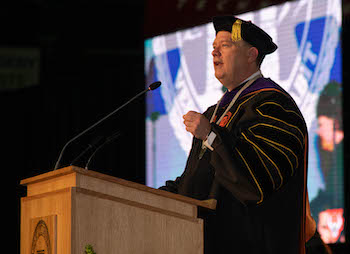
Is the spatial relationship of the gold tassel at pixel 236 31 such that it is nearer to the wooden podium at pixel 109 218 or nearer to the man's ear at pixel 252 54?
the man's ear at pixel 252 54

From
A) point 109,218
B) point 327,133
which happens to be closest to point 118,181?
point 109,218

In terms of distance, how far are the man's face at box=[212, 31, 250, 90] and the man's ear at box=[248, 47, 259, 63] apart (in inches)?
0.8

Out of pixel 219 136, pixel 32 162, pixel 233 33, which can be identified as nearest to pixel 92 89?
pixel 32 162

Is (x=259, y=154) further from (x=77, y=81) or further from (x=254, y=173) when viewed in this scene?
(x=77, y=81)

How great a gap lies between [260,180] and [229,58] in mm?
873

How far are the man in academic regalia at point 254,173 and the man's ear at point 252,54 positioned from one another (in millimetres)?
146

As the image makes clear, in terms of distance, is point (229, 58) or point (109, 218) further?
point (229, 58)

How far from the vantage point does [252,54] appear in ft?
11.7

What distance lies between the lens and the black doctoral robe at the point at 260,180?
2951 millimetres

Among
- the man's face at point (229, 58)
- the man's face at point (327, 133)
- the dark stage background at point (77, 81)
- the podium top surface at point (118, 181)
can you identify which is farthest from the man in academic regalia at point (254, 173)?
the dark stage background at point (77, 81)

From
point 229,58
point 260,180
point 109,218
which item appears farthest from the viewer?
point 229,58

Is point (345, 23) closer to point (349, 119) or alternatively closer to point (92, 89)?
point (349, 119)

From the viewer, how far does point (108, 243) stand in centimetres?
255

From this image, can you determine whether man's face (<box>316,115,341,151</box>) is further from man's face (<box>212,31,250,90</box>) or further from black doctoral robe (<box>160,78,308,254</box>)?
black doctoral robe (<box>160,78,308,254</box>)
